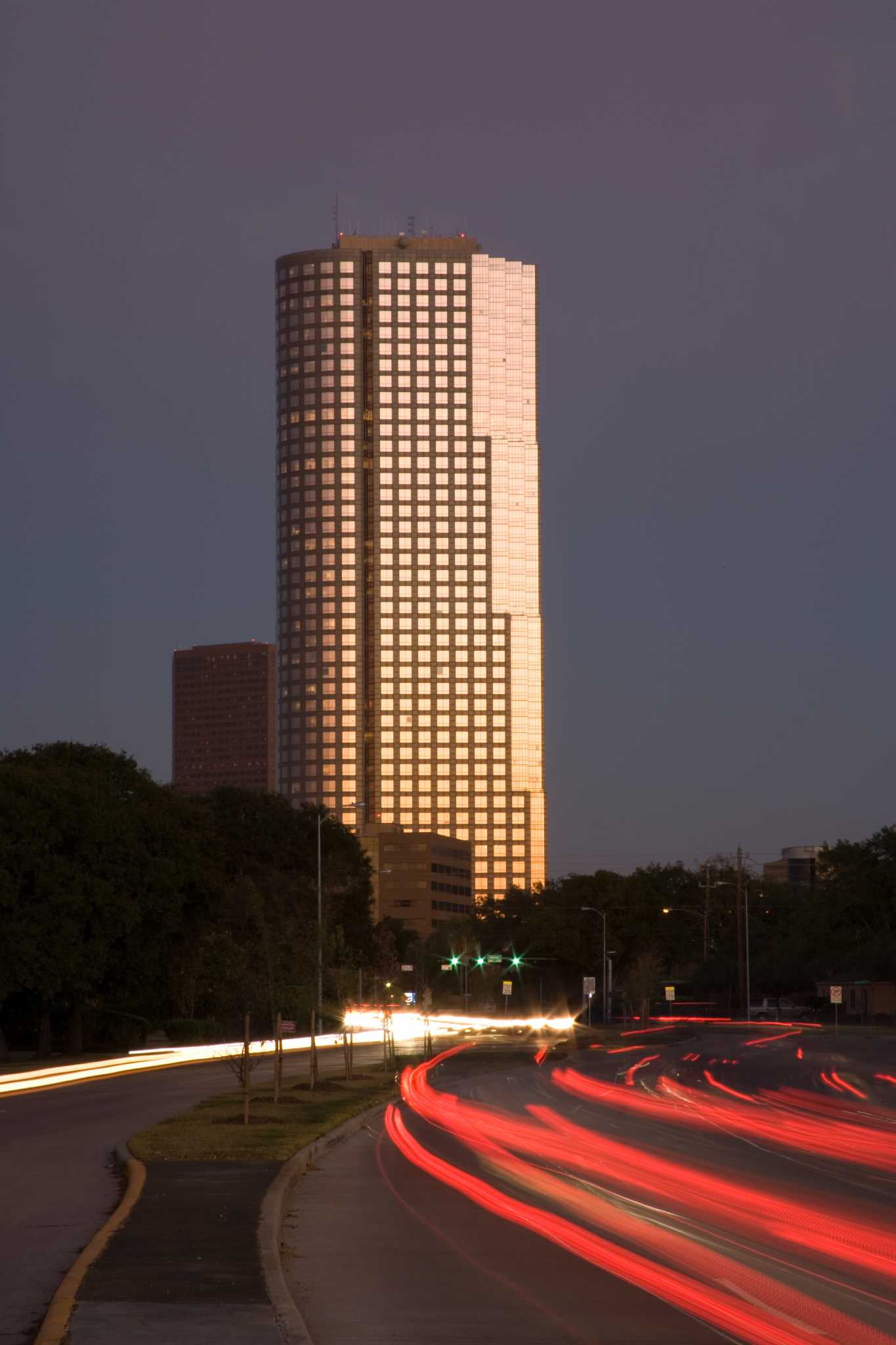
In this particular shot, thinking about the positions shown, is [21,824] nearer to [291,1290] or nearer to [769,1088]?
[769,1088]

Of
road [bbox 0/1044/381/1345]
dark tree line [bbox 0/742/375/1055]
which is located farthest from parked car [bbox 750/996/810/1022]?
road [bbox 0/1044/381/1345]

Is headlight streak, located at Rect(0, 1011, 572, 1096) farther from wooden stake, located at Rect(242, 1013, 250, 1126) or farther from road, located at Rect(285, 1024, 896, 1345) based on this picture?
road, located at Rect(285, 1024, 896, 1345)

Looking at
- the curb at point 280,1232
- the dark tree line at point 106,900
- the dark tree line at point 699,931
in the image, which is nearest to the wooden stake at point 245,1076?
the curb at point 280,1232

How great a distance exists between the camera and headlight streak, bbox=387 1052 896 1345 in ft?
35.2

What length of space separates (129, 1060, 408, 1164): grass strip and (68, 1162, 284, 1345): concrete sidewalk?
3.81 m

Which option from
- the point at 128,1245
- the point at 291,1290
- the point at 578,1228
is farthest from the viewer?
the point at 578,1228

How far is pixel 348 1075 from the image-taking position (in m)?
39.8

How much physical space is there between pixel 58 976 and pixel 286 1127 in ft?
110

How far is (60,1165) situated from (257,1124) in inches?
187

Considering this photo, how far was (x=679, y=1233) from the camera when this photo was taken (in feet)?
47.2

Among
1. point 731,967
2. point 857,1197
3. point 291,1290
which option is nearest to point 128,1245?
point 291,1290

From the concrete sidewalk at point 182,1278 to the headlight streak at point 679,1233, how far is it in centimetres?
265

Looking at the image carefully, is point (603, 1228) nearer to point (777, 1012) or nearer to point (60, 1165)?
point (60, 1165)

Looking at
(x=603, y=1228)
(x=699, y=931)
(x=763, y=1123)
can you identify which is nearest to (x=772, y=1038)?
(x=763, y=1123)
